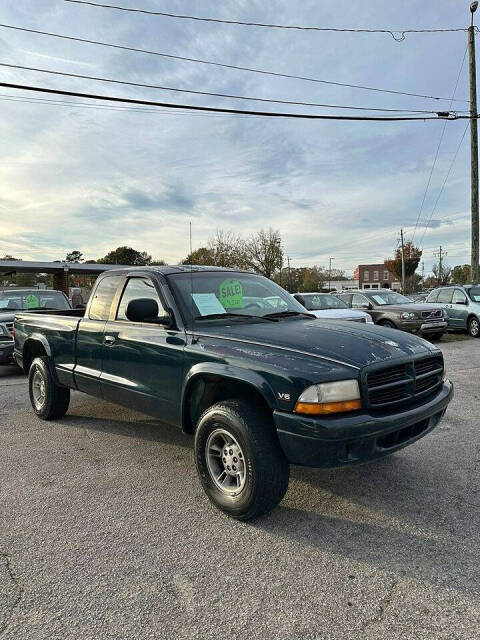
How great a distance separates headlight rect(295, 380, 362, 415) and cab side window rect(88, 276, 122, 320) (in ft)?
8.50

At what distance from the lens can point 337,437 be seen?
8.90ft

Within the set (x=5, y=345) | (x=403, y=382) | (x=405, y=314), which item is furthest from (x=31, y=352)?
(x=405, y=314)

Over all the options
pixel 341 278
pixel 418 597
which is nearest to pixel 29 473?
pixel 418 597

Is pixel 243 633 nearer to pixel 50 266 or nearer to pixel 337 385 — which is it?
pixel 337 385

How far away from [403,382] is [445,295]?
46.1 feet

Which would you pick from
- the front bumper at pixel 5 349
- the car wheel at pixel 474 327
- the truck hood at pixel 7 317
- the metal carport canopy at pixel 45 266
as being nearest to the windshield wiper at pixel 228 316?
the front bumper at pixel 5 349

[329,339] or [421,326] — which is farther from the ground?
[329,339]

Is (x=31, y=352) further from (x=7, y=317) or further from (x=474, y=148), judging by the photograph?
(x=474, y=148)

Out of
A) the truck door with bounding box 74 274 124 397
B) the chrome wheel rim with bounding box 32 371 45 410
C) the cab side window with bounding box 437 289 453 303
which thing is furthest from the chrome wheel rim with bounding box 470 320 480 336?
the chrome wheel rim with bounding box 32 371 45 410

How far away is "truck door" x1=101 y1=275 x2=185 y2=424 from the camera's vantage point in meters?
3.66

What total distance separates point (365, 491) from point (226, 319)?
1.72 m

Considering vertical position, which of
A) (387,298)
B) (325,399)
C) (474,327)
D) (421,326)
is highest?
(387,298)

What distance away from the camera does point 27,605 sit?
2297mm

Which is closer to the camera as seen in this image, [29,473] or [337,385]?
[337,385]
